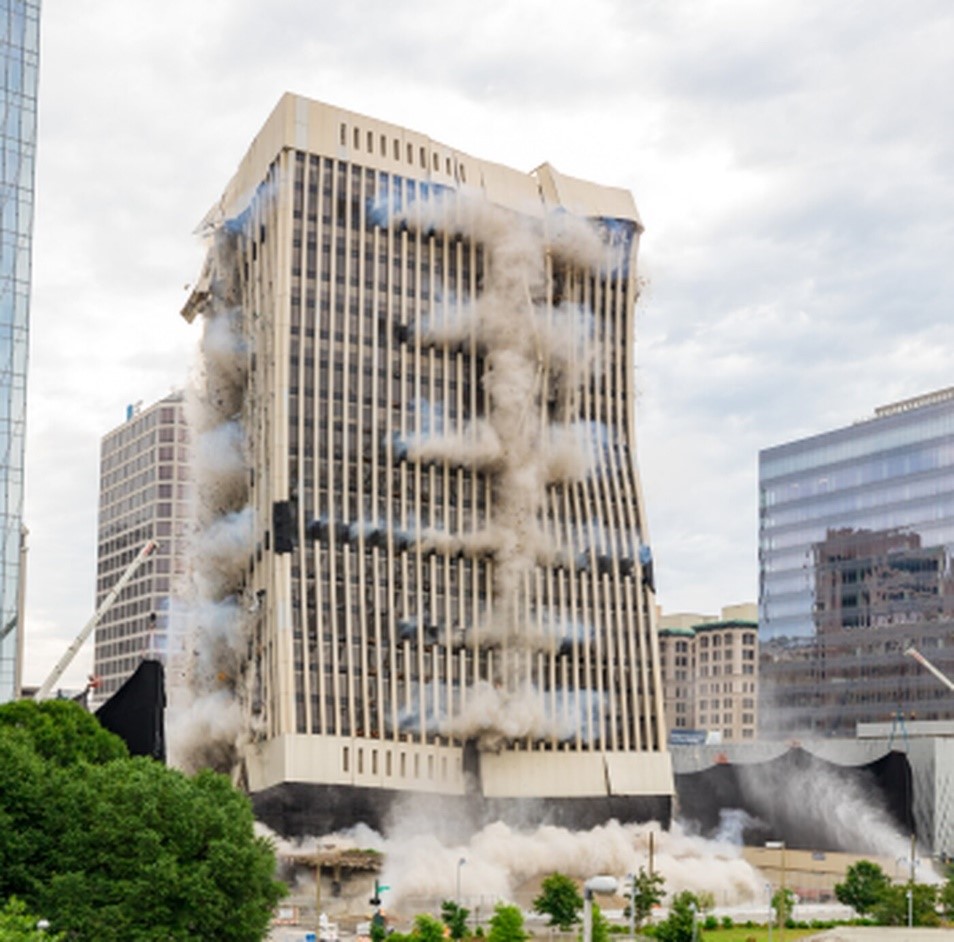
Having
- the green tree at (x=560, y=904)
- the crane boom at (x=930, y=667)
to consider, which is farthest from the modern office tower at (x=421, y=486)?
the crane boom at (x=930, y=667)

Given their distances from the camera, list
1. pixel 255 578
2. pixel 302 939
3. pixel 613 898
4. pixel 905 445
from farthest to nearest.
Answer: pixel 905 445, pixel 255 578, pixel 613 898, pixel 302 939

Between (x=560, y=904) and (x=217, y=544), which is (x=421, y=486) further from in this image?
(x=560, y=904)

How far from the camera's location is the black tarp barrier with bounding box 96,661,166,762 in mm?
128250

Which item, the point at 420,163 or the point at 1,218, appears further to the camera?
the point at 420,163

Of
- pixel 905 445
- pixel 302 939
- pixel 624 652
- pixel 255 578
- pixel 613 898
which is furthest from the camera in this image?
pixel 905 445

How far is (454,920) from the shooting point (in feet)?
359

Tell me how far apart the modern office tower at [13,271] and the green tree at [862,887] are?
71.1 meters

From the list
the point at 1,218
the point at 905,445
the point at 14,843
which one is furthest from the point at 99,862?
the point at 905,445

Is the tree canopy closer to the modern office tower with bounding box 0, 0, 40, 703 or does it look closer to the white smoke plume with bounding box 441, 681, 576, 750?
the modern office tower with bounding box 0, 0, 40, 703

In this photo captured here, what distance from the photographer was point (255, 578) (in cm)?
15000

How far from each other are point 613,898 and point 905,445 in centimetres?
8105

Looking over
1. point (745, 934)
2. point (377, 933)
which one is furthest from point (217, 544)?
point (745, 934)

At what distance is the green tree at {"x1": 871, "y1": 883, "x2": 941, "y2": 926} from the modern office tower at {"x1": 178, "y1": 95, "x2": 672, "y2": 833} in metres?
41.9

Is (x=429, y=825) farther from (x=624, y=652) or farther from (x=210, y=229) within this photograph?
(x=210, y=229)
